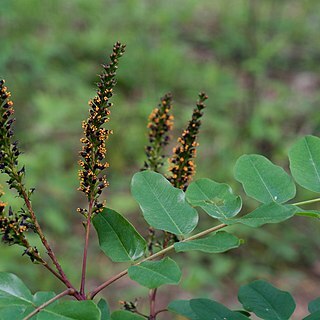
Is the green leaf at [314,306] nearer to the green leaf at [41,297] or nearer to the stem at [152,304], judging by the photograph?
the stem at [152,304]

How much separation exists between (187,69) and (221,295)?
3.58 meters

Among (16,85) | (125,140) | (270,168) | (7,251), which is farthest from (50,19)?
(270,168)

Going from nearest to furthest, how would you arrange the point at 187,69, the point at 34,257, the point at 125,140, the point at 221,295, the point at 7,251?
the point at 34,257 → the point at 7,251 → the point at 221,295 → the point at 125,140 → the point at 187,69

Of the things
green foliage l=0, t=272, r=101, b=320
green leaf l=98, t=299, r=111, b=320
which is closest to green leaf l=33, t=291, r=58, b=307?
green foliage l=0, t=272, r=101, b=320

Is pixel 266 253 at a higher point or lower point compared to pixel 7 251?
lower

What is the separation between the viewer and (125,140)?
568cm

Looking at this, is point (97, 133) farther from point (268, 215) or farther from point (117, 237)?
point (268, 215)

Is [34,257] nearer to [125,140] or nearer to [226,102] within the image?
[125,140]

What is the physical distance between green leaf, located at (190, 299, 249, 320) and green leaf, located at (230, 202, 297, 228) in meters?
0.15

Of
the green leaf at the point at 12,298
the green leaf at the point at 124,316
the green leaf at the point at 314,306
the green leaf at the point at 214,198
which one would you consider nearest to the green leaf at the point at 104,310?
the green leaf at the point at 124,316

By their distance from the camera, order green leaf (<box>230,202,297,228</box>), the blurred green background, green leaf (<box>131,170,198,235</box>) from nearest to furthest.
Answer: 1. green leaf (<box>230,202,297,228</box>)
2. green leaf (<box>131,170,198,235</box>)
3. the blurred green background

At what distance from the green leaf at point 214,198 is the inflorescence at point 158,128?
0.15 meters

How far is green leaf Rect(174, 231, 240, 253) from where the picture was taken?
0.91 metres

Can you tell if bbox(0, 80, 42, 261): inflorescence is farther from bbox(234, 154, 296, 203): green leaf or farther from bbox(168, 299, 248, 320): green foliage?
bbox(234, 154, 296, 203): green leaf
